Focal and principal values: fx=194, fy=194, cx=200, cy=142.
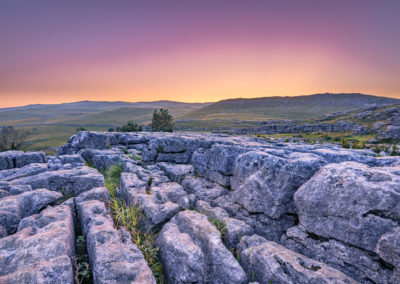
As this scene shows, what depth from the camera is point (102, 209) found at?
23.3 ft

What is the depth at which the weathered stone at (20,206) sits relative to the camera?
20.5 feet

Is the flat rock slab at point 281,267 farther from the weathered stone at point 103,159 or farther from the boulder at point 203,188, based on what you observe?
the weathered stone at point 103,159

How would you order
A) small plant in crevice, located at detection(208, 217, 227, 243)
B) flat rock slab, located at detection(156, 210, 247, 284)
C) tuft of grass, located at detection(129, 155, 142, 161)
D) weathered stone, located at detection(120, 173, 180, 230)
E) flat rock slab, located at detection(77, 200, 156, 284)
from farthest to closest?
tuft of grass, located at detection(129, 155, 142, 161) < weathered stone, located at detection(120, 173, 180, 230) < small plant in crevice, located at detection(208, 217, 227, 243) < flat rock slab, located at detection(156, 210, 247, 284) < flat rock slab, located at detection(77, 200, 156, 284)

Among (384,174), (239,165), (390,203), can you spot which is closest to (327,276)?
(390,203)

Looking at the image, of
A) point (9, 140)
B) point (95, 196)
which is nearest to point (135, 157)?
point (95, 196)

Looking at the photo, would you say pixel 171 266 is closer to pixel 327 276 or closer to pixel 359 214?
pixel 327 276

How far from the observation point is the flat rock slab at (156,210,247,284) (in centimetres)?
485

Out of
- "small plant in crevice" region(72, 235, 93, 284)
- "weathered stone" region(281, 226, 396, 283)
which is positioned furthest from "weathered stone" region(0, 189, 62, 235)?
"weathered stone" region(281, 226, 396, 283)

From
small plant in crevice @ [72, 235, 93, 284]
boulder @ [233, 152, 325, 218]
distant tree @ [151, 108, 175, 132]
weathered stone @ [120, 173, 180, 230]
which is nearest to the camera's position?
small plant in crevice @ [72, 235, 93, 284]

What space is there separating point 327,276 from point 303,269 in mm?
491

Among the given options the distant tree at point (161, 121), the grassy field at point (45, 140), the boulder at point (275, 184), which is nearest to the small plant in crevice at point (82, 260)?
the boulder at point (275, 184)

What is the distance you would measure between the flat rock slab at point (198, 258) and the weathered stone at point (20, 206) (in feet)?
15.7

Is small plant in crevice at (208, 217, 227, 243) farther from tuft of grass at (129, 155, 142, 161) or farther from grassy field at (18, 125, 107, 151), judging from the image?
grassy field at (18, 125, 107, 151)

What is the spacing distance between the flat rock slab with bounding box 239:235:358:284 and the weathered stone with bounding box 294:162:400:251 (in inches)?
36.8
